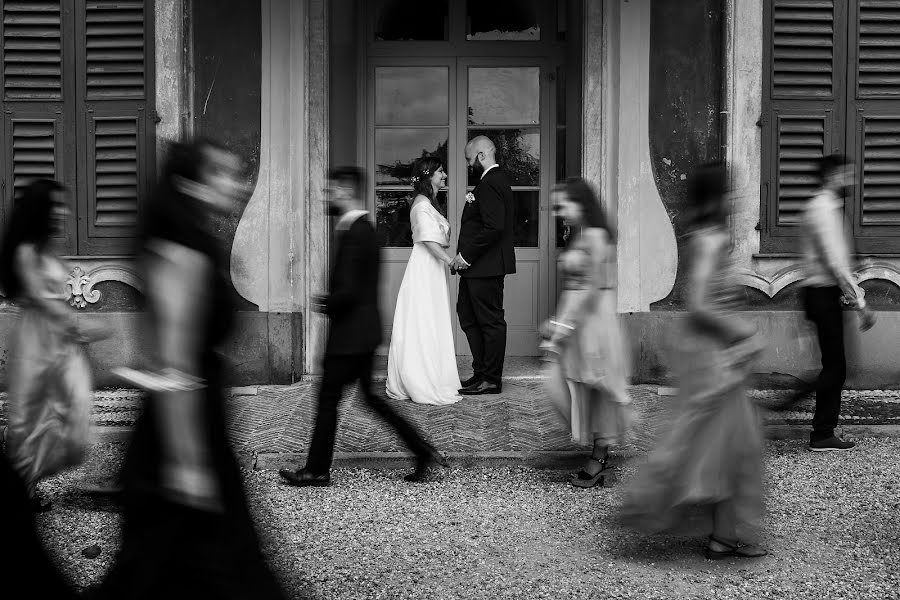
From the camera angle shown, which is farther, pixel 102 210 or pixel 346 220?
pixel 102 210

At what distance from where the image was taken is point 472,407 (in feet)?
26.5

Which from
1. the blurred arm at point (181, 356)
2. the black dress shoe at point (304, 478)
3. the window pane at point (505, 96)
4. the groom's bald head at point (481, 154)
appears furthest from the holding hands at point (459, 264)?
the blurred arm at point (181, 356)

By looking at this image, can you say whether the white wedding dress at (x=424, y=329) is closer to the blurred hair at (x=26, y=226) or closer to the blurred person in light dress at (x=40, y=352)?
the blurred person in light dress at (x=40, y=352)

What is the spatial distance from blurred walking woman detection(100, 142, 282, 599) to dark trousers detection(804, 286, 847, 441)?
4608mm

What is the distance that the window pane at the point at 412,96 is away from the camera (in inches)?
403

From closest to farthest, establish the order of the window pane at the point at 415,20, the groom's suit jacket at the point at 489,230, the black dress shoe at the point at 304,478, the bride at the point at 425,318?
the black dress shoe at the point at 304,478, the bride at the point at 425,318, the groom's suit jacket at the point at 489,230, the window pane at the point at 415,20

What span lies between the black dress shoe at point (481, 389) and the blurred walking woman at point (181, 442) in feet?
16.9

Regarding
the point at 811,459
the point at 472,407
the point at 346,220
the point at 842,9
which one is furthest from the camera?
the point at 842,9

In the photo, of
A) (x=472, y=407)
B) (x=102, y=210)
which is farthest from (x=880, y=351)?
(x=102, y=210)

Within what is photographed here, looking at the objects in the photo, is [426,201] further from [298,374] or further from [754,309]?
[754,309]

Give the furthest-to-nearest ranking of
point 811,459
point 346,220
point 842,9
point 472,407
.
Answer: point 842,9 → point 472,407 → point 811,459 → point 346,220

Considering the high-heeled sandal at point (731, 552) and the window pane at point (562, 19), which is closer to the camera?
the high-heeled sandal at point (731, 552)

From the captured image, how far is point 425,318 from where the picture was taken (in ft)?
27.0

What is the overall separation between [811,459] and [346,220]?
11.1ft
